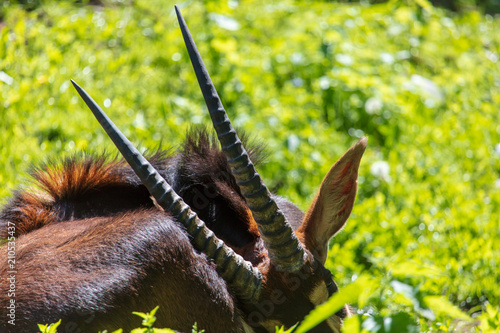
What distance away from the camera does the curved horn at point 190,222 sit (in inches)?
115

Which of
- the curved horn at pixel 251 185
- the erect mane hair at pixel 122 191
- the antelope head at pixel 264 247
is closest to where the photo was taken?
the curved horn at pixel 251 185

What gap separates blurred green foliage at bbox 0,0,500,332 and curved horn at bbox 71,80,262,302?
142 cm

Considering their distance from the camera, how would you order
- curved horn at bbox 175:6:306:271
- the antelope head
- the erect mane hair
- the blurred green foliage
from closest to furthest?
curved horn at bbox 175:6:306:271 → the antelope head → the erect mane hair → the blurred green foliage

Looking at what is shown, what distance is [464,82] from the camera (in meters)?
8.32

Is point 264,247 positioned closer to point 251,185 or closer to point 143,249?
point 251,185

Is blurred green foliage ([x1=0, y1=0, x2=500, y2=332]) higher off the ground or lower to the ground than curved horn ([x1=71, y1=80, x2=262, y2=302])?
lower

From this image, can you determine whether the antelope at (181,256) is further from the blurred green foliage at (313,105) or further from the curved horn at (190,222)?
the blurred green foliage at (313,105)

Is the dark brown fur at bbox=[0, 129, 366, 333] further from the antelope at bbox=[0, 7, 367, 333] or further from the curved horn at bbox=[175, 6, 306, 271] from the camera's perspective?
the curved horn at bbox=[175, 6, 306, 271]

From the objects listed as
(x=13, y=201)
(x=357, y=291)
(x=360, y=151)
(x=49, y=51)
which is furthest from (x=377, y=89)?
(x=357, y=291)

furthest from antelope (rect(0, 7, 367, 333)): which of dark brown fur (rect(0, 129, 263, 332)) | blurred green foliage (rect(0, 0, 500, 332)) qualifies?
blurred green foliage (rect(0, 0, 500, 332))

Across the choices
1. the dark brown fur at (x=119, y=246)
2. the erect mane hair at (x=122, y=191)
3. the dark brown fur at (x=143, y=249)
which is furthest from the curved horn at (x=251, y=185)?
the erect mane hair at (x=122, y=191)

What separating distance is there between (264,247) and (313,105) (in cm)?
419

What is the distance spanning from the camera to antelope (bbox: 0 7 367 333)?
8.98 ft

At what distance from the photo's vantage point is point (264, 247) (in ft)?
10.4
